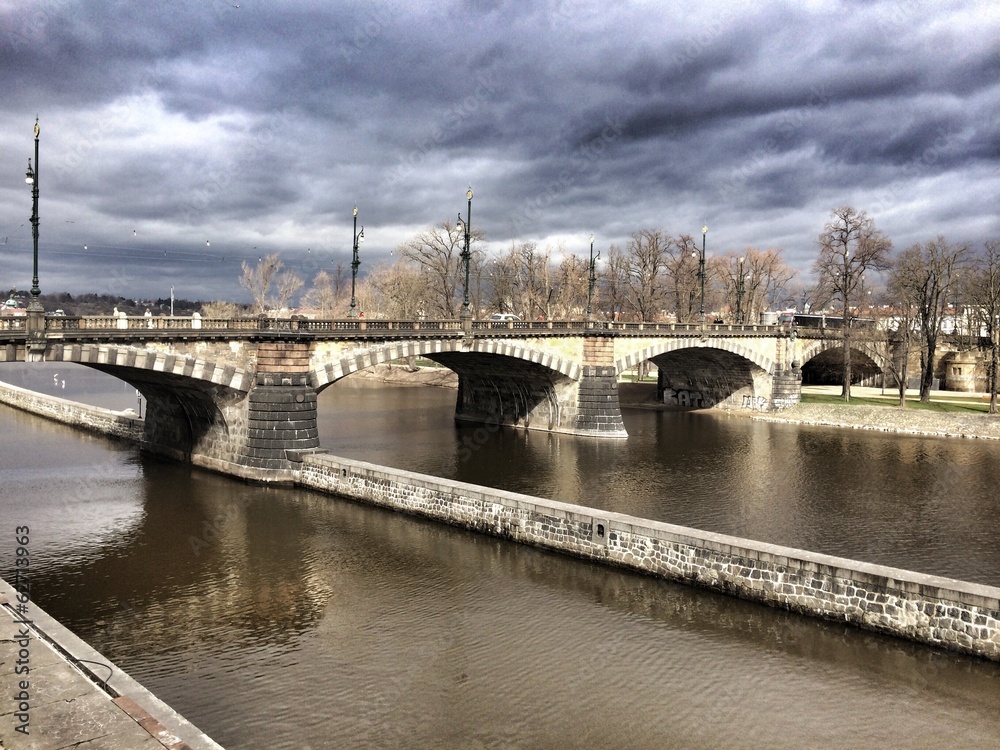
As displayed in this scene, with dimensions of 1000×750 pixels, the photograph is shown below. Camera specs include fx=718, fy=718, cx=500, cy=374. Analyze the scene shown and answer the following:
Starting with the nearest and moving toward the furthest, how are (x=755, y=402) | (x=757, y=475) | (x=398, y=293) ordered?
(x=757, y=475)
(x=755, y=402)
(x=398, y=293)

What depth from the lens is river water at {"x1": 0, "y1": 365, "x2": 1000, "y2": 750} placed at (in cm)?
1219

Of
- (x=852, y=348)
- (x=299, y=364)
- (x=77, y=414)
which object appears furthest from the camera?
(x=852, y=348)

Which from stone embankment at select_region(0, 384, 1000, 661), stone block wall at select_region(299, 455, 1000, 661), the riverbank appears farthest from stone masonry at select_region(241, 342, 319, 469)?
the riverbank

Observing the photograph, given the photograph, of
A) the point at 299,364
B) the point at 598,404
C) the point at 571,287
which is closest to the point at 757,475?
the point at 598,404

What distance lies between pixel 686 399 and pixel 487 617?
47463 mm

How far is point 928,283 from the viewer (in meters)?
52.6

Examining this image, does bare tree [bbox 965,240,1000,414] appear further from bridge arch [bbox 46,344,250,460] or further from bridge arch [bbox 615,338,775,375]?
bridge arch [bbox 46,344,250,460]

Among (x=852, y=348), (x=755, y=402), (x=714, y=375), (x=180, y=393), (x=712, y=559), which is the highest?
(x=852, y=348)

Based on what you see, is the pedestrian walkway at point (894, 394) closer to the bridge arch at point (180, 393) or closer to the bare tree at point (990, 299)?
the bare tree at point (990, 299)

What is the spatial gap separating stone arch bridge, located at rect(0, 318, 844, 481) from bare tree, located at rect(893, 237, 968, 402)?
33.5 feet

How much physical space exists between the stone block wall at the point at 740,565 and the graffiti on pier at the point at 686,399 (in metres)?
40.8

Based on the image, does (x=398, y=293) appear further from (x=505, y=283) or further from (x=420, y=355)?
(x=420, y=355)

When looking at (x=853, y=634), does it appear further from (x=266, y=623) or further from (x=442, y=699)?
(x=266, y=623)

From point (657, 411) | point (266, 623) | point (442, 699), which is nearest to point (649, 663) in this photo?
point (442, 699)
